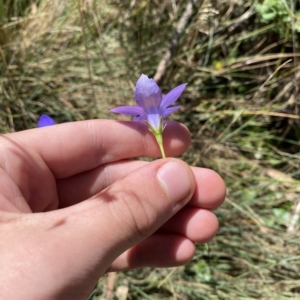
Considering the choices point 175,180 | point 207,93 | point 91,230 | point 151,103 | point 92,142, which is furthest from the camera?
point 207,93

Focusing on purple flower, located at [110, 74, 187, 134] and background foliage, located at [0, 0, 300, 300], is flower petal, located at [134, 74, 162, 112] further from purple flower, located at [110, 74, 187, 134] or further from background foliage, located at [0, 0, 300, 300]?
background foliage, located at [0, 0, 300, 300]

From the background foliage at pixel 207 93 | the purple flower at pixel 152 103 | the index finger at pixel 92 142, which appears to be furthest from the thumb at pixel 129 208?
the background foliage at pixel 207 93

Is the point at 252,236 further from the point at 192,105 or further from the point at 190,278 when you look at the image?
the point at 192,105

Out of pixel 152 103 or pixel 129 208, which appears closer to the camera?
pixel 129 208

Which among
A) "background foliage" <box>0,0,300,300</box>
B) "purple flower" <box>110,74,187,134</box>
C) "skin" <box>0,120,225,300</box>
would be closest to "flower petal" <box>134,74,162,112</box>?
"purple flower" <box>110,74,187,134</box>

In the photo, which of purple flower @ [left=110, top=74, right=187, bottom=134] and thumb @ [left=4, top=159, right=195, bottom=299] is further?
purple flower @ [left=110, top=74, right=187, bottom=134]

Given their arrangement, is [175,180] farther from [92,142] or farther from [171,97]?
[92,142]

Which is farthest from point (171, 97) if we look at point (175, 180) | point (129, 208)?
point (129, 208)
